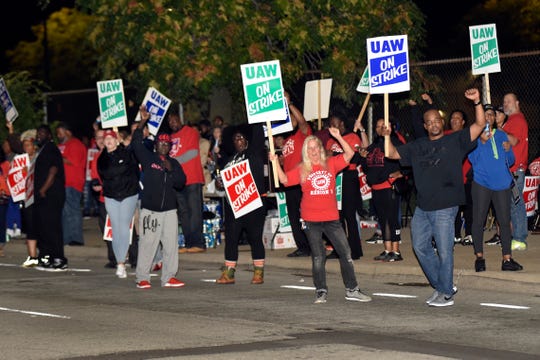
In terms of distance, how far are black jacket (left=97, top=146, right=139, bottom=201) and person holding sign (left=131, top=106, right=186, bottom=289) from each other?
996mm

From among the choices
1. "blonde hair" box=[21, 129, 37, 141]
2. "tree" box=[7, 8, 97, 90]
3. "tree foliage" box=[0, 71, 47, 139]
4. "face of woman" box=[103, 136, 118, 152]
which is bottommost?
"face of woman" box=[103, 136, 118, 152]

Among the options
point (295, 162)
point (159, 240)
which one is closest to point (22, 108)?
point (295, 162)

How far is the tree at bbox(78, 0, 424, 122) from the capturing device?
2270 centimetres

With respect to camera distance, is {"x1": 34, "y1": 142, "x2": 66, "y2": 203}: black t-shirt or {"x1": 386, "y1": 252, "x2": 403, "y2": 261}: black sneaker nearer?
{"x1": 386, "y1": 252, "x2": 403, "y2": 261}: black sneaker

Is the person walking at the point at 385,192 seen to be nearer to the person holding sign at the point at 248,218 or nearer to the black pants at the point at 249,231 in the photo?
the person holding sign at the point at 248,218

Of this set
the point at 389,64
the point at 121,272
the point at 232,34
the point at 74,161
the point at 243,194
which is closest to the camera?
the point at 389,64

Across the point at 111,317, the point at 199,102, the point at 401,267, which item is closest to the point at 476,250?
the point at 401,267

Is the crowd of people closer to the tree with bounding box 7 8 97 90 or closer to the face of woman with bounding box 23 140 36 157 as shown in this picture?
the face of woman with bounding box 23 140 36 157

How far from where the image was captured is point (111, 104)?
19.9 metres

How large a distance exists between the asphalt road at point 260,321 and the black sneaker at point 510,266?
449 millimetres

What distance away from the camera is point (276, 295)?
48.2ft

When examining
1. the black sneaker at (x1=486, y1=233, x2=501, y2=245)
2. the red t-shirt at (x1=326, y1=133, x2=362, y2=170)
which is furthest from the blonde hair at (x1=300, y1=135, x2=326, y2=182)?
the black sneaker at (x1=486, y1=233, x2=501, y2=245)

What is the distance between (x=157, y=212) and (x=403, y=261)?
10.8 feet

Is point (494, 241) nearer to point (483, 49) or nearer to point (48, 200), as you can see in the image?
point (483, 49)
